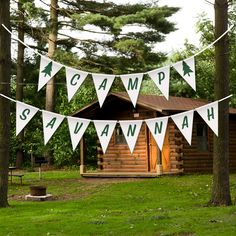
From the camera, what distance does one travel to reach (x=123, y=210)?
41.1ft

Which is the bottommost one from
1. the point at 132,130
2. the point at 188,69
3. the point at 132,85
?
the point at 132,130

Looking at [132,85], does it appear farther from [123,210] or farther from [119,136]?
[119,136]

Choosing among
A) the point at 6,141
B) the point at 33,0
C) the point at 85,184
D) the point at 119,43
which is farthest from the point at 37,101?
the point at 6,141

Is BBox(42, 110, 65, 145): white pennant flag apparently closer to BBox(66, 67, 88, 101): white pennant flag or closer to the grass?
BBox(66, 67, 88, 101): white pennant flag

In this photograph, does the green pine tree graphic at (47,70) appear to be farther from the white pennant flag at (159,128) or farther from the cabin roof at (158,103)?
the cabin roof at (158,103)

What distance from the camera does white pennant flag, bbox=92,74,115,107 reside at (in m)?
11.5

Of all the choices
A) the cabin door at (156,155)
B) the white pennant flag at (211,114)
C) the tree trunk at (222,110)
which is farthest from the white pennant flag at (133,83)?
the cabin door at (156,155)

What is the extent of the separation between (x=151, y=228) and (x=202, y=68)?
84.7 ft

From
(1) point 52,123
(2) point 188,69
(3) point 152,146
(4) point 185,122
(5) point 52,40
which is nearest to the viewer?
(2) point 188,69

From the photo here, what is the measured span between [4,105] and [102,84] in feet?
10.2

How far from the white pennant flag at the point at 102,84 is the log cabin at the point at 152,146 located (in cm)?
830

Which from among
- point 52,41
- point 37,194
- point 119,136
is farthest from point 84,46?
point 37,194

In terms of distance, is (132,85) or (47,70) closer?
(132,85)

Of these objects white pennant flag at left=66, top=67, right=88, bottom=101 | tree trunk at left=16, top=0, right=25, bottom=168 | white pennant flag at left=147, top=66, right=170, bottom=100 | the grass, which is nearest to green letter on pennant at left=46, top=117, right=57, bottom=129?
white pennant flag at left=66, top=67, right=88, bottom=101
